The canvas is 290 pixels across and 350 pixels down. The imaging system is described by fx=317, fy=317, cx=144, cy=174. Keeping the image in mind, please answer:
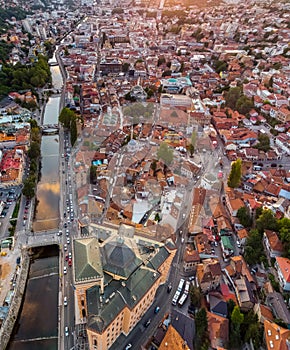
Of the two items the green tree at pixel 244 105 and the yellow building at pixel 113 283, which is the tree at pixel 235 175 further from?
the green tree at pixel 244 105

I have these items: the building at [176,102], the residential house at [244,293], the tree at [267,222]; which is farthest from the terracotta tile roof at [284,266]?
the building at [176,102]

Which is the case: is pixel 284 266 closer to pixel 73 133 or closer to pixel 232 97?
pixel 73 133

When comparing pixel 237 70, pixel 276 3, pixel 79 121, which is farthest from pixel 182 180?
pixel 276 3

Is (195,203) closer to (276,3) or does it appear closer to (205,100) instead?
(205,100)

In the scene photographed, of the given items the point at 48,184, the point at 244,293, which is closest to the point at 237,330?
the point at 244,293

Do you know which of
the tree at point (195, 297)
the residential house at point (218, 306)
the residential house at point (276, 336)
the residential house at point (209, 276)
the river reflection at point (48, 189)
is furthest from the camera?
the river reflection at point (48, 189)
